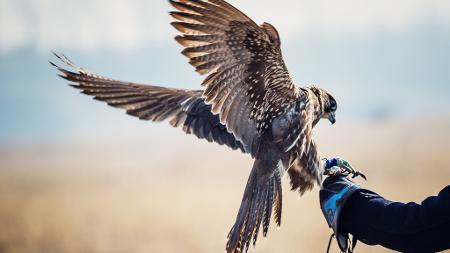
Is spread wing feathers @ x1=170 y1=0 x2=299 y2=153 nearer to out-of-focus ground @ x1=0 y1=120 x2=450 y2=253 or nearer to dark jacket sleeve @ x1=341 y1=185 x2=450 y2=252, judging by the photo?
out-of-focus ground @ x1=0 y1=120 x2=450 y2=253

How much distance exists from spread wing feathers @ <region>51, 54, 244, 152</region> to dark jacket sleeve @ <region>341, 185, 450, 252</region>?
5.83ft

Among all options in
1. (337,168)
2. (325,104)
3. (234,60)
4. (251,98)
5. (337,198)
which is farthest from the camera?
(325,104)

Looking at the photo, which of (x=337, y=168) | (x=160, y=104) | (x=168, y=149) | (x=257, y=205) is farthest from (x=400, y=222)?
(x=168, y=149)

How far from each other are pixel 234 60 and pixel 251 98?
13.0 inches

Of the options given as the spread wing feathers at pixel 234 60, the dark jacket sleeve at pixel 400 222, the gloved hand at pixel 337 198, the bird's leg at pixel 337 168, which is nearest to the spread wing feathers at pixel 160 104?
the spread wing feathers at pixel 234 60

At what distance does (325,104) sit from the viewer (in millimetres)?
5637

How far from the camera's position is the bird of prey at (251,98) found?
4562mm

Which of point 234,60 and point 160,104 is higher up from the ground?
point 234,60

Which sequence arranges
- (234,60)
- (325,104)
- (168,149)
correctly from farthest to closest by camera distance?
(168,149)
(325,104)
(234,60)

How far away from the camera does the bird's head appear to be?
5533mm

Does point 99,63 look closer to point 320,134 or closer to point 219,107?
point 320,134

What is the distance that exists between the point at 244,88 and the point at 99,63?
138 metres

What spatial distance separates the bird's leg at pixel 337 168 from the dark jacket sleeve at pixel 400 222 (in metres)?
0.54

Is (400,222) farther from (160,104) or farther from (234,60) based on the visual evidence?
(160,104)
